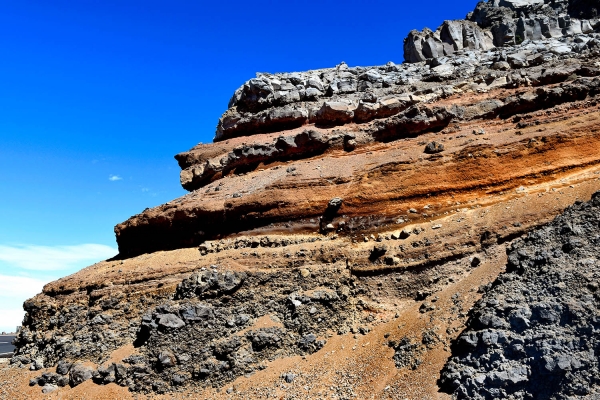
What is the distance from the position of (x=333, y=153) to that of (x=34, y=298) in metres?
13.8

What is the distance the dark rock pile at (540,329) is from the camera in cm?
827

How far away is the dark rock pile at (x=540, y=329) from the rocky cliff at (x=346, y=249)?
0.10 m

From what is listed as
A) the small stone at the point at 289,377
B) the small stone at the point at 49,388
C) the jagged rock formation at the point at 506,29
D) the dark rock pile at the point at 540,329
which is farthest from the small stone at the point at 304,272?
the jagged rock formation at the point at 506,29

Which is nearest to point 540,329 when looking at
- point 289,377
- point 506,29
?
point 289,377

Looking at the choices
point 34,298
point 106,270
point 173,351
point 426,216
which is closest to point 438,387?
point 426,216

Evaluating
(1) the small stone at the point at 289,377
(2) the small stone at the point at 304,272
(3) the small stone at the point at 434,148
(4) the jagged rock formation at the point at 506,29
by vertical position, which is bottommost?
(1) the small stone at the point at 289,377

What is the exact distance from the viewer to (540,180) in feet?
47.4

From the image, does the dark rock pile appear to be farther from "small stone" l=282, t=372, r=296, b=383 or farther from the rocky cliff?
"small stone" l=282, t=372, r=296, b=383

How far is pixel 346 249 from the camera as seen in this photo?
48.2 feet

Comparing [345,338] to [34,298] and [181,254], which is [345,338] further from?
[34,298]

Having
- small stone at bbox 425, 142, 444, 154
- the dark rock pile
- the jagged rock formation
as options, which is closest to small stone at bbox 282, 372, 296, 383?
the dark rock pile

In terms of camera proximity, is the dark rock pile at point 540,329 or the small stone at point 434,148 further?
the small stone at point 434,148

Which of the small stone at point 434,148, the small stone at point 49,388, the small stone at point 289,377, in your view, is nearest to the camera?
the small stone at point 289,377

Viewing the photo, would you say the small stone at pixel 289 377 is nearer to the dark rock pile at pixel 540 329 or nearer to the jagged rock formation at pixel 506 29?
the dark rock pile at pixel 540 329
